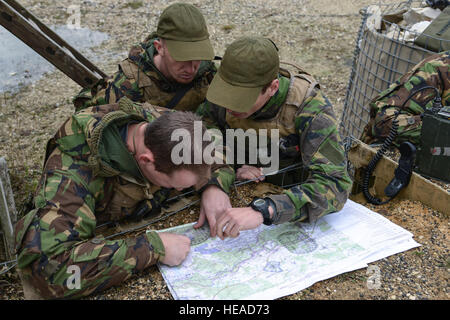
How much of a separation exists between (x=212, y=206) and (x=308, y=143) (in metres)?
0.67

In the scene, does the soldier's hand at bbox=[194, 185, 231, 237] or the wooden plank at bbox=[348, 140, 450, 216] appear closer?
the soldier's hand at bbox=[194, 185, 231, 237]

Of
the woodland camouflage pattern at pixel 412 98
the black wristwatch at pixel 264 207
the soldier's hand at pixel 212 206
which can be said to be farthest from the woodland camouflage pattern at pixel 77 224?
the woodland camouflage pattern at pixel 412 98

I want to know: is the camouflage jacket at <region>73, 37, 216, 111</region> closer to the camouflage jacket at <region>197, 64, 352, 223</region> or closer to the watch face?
the camouflage jacket at <region>197, 64, 352, 223</region>

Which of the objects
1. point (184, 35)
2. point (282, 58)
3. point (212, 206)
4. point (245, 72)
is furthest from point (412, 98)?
point (282, 58)

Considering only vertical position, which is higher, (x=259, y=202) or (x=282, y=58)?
(x=259, y=202)

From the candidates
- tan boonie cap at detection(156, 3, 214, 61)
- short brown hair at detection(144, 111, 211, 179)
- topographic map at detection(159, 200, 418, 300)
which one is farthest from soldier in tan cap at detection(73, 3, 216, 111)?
topographic map at detection(159, 200, 418, 300)

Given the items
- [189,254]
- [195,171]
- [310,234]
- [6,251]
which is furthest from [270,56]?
[6,251]

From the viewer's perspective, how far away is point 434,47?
3.99 meters

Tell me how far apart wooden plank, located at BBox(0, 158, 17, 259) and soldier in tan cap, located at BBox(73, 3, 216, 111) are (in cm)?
Result: 90

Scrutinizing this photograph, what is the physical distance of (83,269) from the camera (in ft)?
6.20

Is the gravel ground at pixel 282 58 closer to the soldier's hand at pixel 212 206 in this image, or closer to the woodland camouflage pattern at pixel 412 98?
the soldier's hand at pixel 212 206

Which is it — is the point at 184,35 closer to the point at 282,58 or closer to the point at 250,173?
the point at 250,173

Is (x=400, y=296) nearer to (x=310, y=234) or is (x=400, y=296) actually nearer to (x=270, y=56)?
(x=310, y=234)

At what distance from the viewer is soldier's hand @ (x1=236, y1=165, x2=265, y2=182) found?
2.89m
